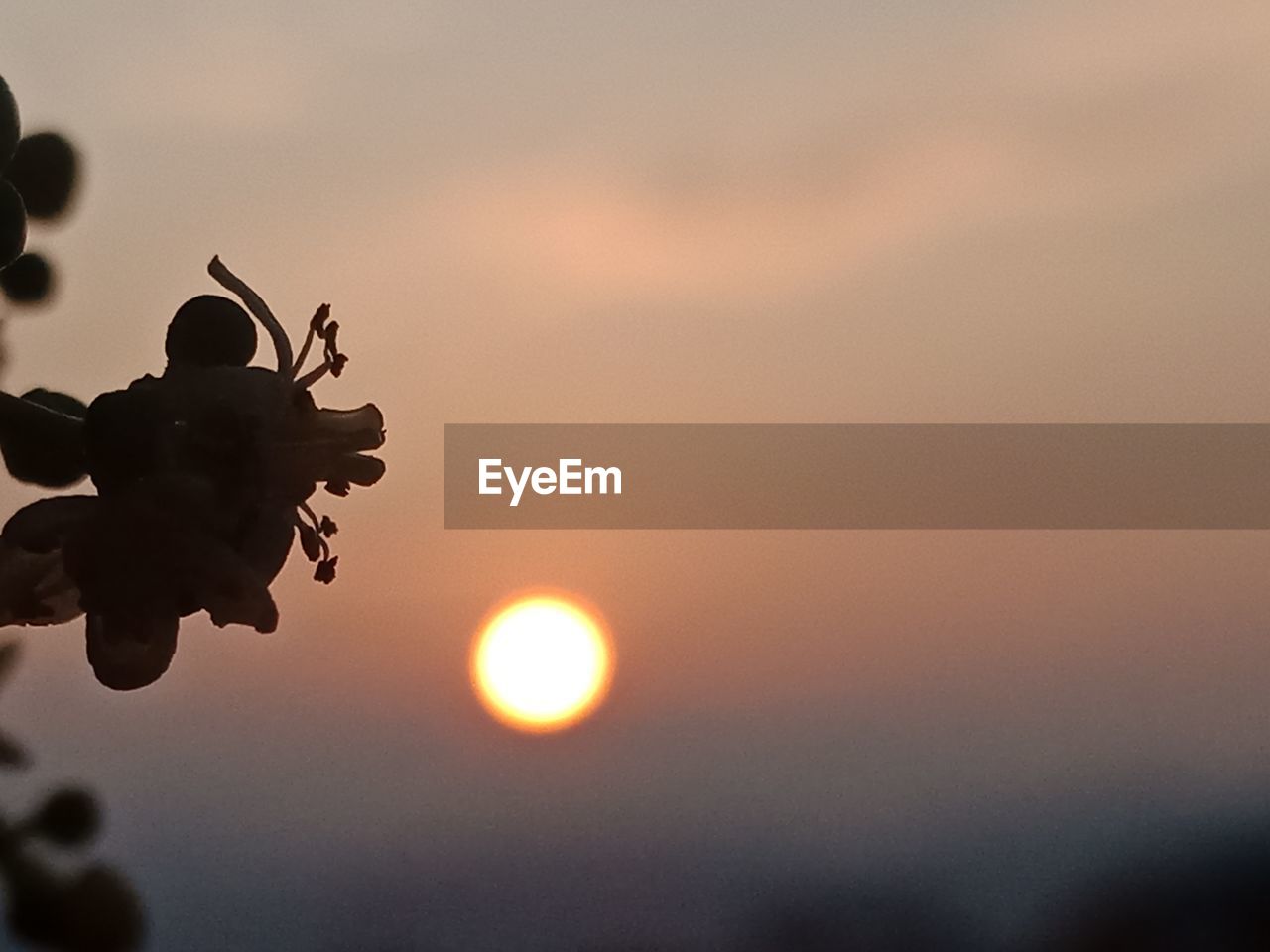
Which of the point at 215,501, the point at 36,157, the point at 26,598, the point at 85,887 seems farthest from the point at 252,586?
the point at 36,157

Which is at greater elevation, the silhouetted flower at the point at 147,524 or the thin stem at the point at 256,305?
the thin stem at the point at 256,305

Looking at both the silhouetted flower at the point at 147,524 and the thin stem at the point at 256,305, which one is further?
the thin stem at the point at 256,305

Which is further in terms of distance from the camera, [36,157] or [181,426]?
[36,157]

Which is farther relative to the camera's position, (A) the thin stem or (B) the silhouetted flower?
(A) the thin stem

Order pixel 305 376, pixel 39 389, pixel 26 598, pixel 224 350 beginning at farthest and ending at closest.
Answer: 1. pixel 305 376
2. pixel 224 350
3. pixel 39 389
4. pixel 26 598

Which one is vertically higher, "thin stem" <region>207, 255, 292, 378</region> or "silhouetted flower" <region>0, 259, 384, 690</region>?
"thin stem" <region>207, 255, 292, 378</region>

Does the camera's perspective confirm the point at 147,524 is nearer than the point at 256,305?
Yes

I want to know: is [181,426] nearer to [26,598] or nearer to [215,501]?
[215,501]

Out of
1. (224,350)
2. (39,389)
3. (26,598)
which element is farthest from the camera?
(224,350)
